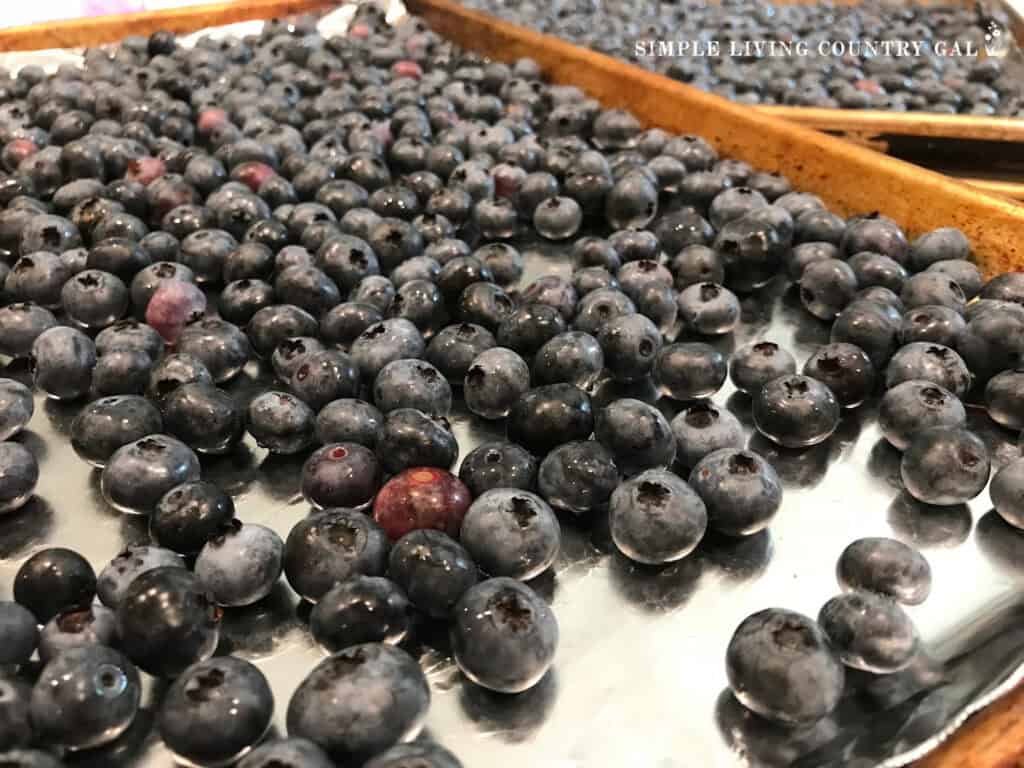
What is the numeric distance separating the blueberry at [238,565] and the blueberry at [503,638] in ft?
0.86

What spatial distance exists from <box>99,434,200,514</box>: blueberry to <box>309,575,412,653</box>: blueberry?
358mm

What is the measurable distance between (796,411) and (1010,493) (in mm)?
312

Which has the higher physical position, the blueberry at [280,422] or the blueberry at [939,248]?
the blueberry at [939,248]

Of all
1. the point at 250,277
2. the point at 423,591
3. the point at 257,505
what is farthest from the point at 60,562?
the point at 250,277

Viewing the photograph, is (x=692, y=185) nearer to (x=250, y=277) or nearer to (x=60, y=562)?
(x=250, y=277)

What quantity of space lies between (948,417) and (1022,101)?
95.4 inches

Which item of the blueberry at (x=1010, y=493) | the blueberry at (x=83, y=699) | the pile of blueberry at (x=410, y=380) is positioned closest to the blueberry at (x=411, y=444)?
the pile of blueberry at (x=410, y=380)

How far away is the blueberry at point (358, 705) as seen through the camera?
2.84 ft

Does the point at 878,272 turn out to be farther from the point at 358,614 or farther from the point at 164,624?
the point at 164,624

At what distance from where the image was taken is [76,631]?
38.5 inches

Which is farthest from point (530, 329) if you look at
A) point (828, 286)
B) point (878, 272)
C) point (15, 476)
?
point (15, 476)

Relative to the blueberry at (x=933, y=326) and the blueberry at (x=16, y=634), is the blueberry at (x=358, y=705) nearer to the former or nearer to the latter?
the blueberry at (x=16, y=634)

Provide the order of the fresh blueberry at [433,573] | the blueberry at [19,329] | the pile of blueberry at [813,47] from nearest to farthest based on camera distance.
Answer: the fresh blueberry at [433,573]
the blueberry at [19,329]
the pile of blueberry at [813,47]

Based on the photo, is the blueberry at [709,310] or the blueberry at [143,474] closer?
the blueberry at [143,474]
